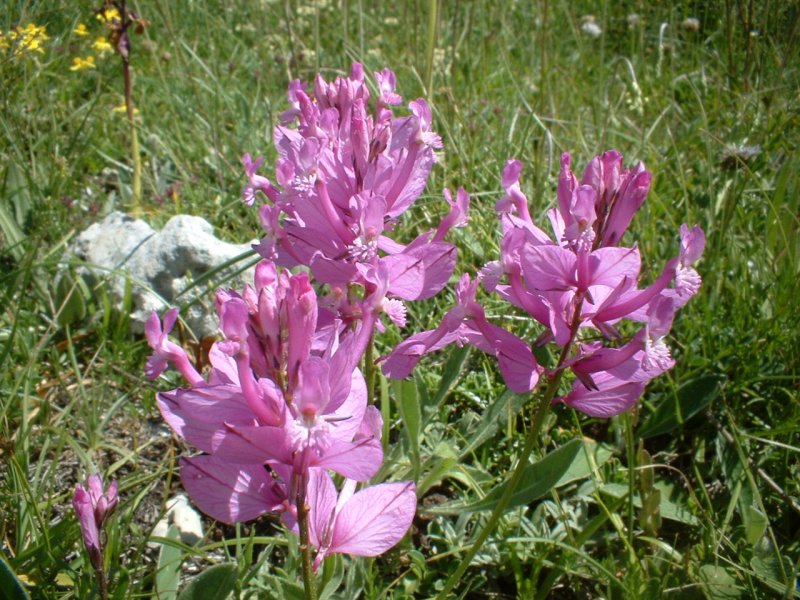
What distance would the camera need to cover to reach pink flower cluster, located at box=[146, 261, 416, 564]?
1.10m

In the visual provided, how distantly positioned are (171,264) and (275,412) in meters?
1.81

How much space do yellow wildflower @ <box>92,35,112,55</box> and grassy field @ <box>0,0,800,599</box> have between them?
0.28 metres

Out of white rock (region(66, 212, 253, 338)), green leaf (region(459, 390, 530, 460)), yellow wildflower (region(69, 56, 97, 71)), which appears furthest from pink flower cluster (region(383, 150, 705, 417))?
yellow wildflower (region(69, 56, 97, 71))

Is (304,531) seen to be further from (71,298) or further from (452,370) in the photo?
(71,298)

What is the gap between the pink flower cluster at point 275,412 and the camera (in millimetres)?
1100

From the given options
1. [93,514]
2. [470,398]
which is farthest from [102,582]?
[470,398]

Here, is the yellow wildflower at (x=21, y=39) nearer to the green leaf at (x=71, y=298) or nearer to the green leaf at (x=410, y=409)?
the green leaf at (x=71, y=298)

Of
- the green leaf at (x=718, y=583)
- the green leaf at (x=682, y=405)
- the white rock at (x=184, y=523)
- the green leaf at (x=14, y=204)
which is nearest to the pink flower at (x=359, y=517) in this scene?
the white rock at (x=184, y=523)

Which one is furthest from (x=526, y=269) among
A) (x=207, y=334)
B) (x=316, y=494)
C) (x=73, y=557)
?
(x=207, y=334)

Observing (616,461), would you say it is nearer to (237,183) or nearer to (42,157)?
(237,183)

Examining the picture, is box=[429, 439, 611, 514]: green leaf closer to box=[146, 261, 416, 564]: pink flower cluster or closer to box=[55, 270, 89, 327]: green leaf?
box=[146, 261, 416, 564]: pink flower cluster

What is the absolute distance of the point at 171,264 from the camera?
280 centimetres

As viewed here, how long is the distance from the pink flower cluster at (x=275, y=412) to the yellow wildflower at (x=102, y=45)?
3.41m

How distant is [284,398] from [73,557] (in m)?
1.07
